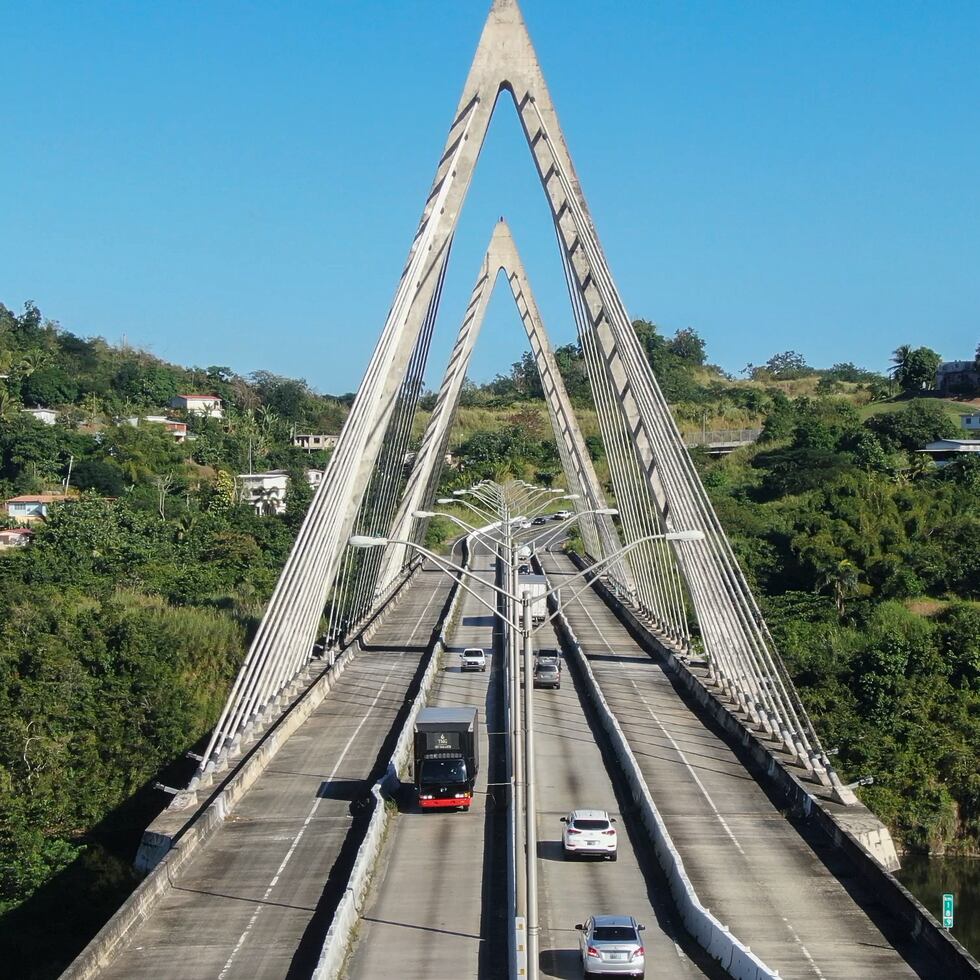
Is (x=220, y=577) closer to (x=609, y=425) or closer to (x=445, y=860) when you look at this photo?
(x=609, y=425)

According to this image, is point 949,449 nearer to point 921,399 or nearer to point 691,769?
point 921,399

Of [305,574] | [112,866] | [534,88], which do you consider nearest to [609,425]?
[534,88]

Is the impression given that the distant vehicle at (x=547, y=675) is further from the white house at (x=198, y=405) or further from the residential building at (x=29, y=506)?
the white house at (x=198, y=405)

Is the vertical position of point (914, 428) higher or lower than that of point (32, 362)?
lower

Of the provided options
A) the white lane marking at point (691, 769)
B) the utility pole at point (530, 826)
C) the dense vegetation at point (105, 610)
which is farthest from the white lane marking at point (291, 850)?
the white lane marking at point (691, 769)

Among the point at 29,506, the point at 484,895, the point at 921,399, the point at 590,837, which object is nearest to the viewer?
the point at 484,895

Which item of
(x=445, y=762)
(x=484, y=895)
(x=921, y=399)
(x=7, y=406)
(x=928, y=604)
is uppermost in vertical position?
(x=921, y=399)

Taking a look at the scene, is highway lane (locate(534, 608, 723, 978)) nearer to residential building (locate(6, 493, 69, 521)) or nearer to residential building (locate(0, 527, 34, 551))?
residential building (locate(0, 527, 34, 551))

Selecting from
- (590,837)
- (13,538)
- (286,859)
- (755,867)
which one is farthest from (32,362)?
(755,867)

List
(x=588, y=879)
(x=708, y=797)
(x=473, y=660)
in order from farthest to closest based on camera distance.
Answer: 1. (x=473, y=660)
2. (x=708, y=797)
3. (x=588, y=879)
